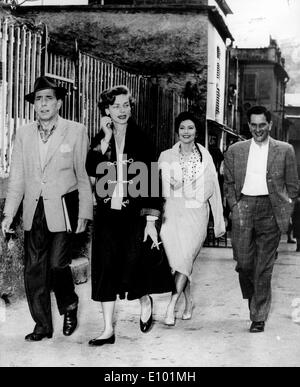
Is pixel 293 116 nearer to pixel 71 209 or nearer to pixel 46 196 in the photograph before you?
pixel 71 209

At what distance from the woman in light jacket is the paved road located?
21.0 inches

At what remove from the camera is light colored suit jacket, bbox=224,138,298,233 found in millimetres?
5836

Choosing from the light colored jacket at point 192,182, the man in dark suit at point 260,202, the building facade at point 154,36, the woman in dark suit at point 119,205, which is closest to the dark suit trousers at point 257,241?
the man in dark suit at point 260,202

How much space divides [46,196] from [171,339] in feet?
5.15

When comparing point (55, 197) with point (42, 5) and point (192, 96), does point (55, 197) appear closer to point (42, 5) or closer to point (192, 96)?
point (192, 96)

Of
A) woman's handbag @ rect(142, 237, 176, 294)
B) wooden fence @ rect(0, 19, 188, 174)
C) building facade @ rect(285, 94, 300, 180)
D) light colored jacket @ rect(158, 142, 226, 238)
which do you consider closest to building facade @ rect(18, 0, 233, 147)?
wooden fence @ rect(0, 19, 188, 174)

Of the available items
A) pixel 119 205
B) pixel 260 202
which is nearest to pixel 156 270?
pixel 119 205

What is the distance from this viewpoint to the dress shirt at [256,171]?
5922mm

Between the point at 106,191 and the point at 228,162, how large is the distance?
4.22 ft

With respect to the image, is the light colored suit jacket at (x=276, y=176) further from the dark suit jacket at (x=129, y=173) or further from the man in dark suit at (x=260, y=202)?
the dark suit jacket at (x=129, y=173)

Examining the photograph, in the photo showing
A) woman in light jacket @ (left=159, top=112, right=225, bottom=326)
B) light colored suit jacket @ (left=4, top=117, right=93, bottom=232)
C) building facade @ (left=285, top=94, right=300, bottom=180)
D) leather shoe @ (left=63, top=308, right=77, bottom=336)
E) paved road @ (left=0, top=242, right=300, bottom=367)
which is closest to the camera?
paved road @ (left=0, top=242, right=300, bottom=367)

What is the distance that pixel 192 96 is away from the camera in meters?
16.6

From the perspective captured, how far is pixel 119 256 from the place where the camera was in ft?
18.0

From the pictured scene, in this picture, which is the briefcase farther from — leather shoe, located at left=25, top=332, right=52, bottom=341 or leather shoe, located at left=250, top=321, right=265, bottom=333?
leather shoe, located at left=250, top=321, right=265, bottom=333
